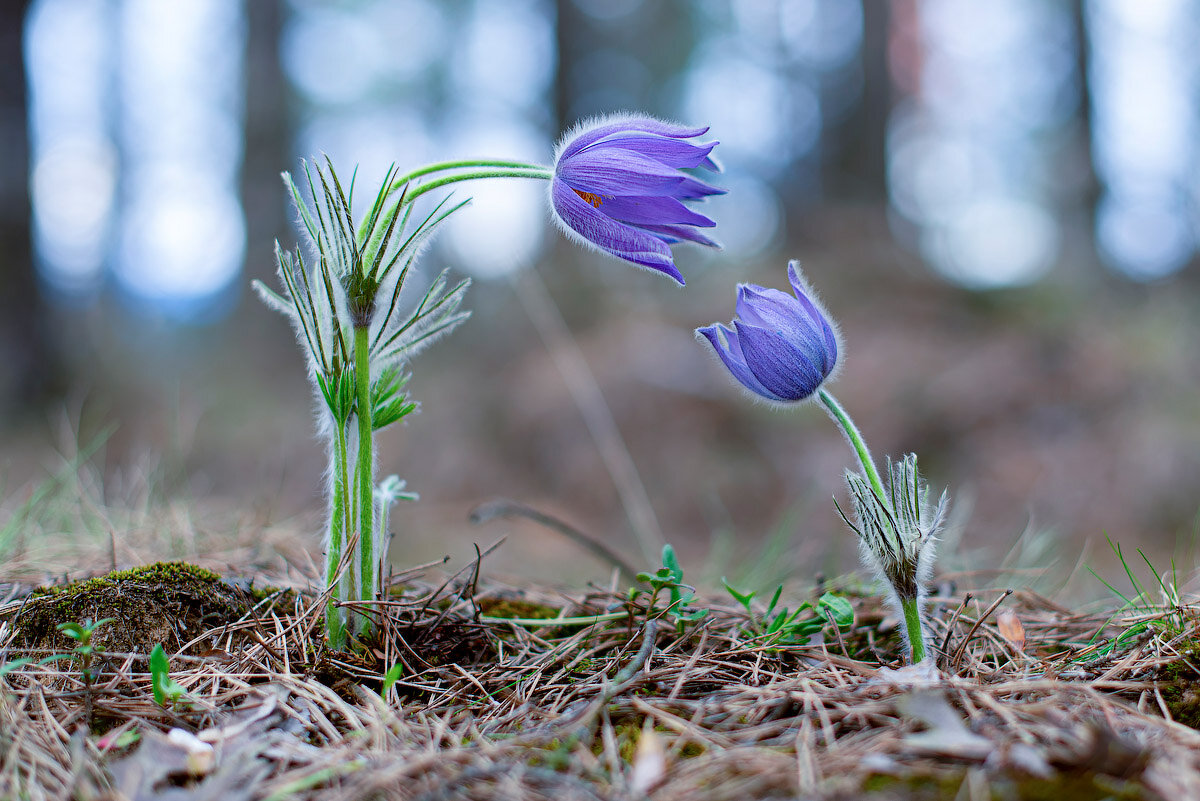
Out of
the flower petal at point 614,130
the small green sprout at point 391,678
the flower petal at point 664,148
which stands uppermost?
the flower petal at point 614,130

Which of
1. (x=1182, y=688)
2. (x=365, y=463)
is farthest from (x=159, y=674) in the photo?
(x=1182, y=688)

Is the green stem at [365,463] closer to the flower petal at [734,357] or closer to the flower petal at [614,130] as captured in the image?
the flower petal at [614,130]

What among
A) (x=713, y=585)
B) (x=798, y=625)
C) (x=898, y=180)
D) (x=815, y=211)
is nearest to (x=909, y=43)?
(x=898, y=180)

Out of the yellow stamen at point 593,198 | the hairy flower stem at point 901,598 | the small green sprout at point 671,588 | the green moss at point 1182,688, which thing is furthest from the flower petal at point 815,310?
the green moss at point 1182,688

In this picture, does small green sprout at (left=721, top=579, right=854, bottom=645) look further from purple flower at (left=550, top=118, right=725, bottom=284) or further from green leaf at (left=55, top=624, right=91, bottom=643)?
green leaf at (left=55, top=624, right=91, bottom=643)

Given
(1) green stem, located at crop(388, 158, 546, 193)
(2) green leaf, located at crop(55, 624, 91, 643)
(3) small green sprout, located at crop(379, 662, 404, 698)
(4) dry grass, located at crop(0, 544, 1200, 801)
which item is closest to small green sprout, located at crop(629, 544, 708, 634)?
(4) dry grass, located at crop(0, 544, 1200, 801)

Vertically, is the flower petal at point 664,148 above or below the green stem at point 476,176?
above

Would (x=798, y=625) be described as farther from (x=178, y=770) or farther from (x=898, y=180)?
(x=898, y=180)

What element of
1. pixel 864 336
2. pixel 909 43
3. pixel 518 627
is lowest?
pixel 518 627
